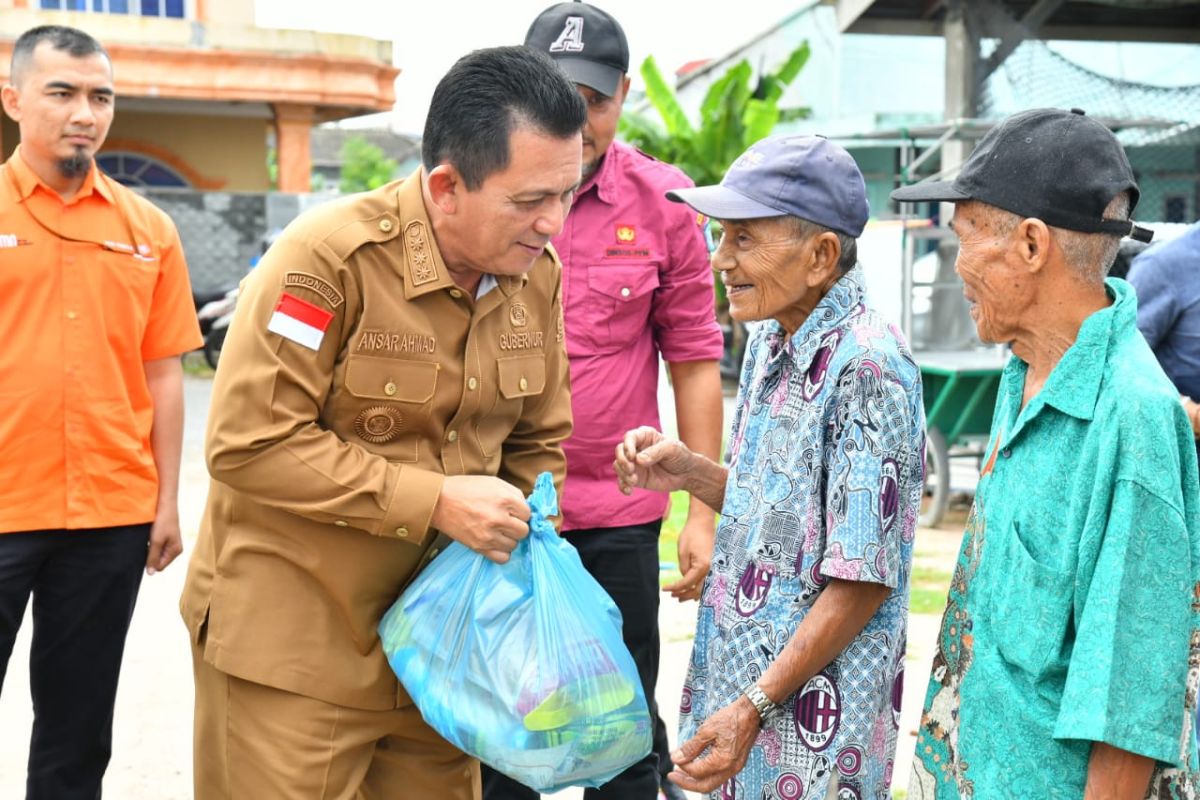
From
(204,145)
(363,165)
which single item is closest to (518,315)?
(204,145)

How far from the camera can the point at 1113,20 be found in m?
12.3

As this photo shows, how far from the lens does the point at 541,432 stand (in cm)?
283

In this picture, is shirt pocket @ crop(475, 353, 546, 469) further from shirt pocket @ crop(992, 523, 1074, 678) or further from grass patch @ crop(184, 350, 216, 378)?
grass patch @ crop(184, 350, 216, 378)

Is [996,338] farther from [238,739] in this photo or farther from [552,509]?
[238,739]

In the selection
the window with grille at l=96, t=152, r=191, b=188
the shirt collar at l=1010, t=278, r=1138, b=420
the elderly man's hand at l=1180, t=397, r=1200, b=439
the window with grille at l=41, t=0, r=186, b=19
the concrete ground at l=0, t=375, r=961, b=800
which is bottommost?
the concrete ground at l=0, t=375, r=961, b=800

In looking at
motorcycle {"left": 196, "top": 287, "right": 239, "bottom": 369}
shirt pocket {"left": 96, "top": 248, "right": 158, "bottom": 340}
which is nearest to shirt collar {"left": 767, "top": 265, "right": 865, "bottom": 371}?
shirt pocket {"left": 96, "top": 248, "right": 158, "bottom": 340}

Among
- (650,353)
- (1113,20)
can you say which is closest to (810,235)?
(650,353)

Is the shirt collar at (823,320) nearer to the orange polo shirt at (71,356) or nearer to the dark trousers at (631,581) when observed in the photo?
the dark trousers at (631,581)

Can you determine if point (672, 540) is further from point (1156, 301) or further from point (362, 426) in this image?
point (362, 426)

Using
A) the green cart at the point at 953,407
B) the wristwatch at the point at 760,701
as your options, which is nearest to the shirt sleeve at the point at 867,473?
the wristwatch at the point at 760,701

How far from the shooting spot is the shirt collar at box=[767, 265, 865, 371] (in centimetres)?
239

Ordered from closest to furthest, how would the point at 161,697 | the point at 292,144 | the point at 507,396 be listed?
the point at 507,396 → the point at 161,697 → the point at 292,144

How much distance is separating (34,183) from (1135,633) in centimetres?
297

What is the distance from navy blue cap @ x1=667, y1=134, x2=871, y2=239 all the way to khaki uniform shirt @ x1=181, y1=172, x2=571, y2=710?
486 millimetres
